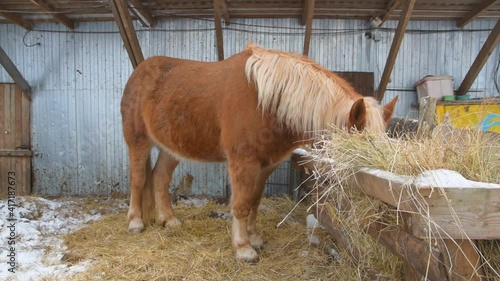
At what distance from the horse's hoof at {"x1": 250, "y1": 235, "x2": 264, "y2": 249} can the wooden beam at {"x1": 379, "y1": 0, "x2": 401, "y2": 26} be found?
4.21m

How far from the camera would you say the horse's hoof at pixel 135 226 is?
4293 millimetres

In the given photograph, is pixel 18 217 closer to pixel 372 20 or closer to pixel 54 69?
pixel 54 69

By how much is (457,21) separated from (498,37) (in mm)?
1112

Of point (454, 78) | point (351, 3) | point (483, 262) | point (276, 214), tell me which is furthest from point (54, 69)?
point (454, 78)

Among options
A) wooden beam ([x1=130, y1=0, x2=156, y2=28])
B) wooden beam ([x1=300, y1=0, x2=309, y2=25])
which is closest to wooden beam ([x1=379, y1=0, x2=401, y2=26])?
wooden beam ([x1=300, y1=0, x2=309, y2=25])

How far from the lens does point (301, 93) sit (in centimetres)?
305

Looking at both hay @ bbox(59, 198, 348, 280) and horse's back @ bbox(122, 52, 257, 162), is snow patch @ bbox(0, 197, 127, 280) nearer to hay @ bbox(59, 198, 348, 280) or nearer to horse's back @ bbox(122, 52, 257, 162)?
hay @ bbox(59, 198, 348, 280)

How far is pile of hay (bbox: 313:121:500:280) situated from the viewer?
1.56 metres

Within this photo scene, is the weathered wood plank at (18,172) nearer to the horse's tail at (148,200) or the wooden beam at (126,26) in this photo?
the wooden beam at (126,26)

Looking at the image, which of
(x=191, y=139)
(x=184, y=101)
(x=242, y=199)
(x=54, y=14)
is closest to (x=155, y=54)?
(x=54, y=14)

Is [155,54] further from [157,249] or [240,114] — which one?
[157,249]

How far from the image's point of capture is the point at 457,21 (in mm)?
6211

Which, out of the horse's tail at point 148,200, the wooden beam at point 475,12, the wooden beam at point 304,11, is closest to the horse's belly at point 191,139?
the horse's tail at point 148,200

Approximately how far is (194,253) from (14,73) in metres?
5.23
